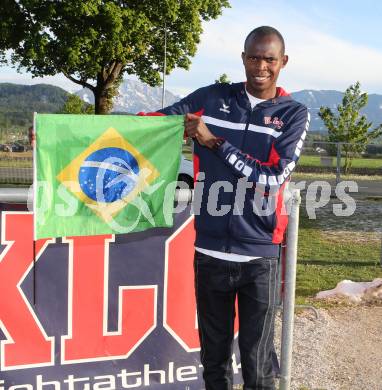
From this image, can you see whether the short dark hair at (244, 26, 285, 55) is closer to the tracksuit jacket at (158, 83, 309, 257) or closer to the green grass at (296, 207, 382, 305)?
the tracksuit jacket at (158, 83, 309, 257)

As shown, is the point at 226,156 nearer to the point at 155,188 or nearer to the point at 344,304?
the point at 155,188

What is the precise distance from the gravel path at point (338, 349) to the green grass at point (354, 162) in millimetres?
14597

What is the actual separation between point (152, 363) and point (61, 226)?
1.26 metres

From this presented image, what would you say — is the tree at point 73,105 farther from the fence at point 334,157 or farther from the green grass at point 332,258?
the green grass at point 332,258

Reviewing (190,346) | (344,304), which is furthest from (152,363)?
(344,304)

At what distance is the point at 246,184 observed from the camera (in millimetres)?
2812

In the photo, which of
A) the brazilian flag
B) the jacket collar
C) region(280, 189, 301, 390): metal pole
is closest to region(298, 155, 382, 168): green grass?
region(280, 189, 301, 390): metal pole

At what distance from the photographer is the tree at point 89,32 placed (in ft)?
81.6

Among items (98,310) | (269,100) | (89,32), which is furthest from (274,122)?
(89,32)

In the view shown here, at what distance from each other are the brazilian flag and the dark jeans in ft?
2.10

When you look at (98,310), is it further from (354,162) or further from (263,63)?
(354,162)

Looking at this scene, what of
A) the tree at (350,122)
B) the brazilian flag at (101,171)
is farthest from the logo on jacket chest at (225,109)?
the tree at (350,122)

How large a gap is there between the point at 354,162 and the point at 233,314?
2065 centimetres

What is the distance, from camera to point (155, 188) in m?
3.36
